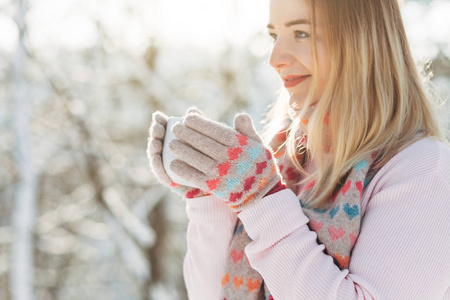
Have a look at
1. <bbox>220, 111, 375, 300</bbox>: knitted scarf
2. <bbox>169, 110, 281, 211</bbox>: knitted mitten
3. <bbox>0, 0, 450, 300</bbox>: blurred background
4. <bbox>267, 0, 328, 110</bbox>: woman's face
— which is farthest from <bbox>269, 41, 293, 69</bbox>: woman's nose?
<bbox>0, 0, 450, 300</bbox>: blurred background

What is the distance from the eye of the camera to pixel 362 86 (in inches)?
39.4

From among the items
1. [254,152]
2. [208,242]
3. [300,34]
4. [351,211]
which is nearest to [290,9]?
[300,34]

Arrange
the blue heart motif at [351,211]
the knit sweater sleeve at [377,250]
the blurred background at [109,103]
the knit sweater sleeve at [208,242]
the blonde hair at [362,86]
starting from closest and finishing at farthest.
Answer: the knit sweater sleeve at [377,250] → the blue heart motif at [351,211] → the blonde hair at [362,86] → the knit sweater sleeve at [208,242] → the blurred background at [109,103]

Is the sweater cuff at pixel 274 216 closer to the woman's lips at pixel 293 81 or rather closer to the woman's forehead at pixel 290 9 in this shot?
the woman's lips at pixel 293 81

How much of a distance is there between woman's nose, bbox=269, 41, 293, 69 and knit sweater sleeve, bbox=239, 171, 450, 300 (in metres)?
0.35

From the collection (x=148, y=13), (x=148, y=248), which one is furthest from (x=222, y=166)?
(x=148, y=13)

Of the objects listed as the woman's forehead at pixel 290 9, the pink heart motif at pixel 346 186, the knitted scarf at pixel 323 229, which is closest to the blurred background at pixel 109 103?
the woman's forehead at pixel 290 9

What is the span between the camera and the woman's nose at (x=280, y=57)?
106 centimetres

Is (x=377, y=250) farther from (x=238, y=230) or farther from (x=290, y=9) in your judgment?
(x=290, y=9)

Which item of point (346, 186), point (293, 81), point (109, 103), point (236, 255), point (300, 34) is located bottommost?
point (109, 103)

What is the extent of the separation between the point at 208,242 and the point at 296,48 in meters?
0.51

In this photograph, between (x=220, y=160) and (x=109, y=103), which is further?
(x=109, y=103)

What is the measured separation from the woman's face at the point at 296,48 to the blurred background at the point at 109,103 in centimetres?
229

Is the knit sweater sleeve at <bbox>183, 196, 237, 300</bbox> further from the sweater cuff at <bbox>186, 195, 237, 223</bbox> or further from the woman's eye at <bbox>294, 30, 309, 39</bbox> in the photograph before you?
the woman's eye at <bbox>294, 30, 309, 39</bbox>
